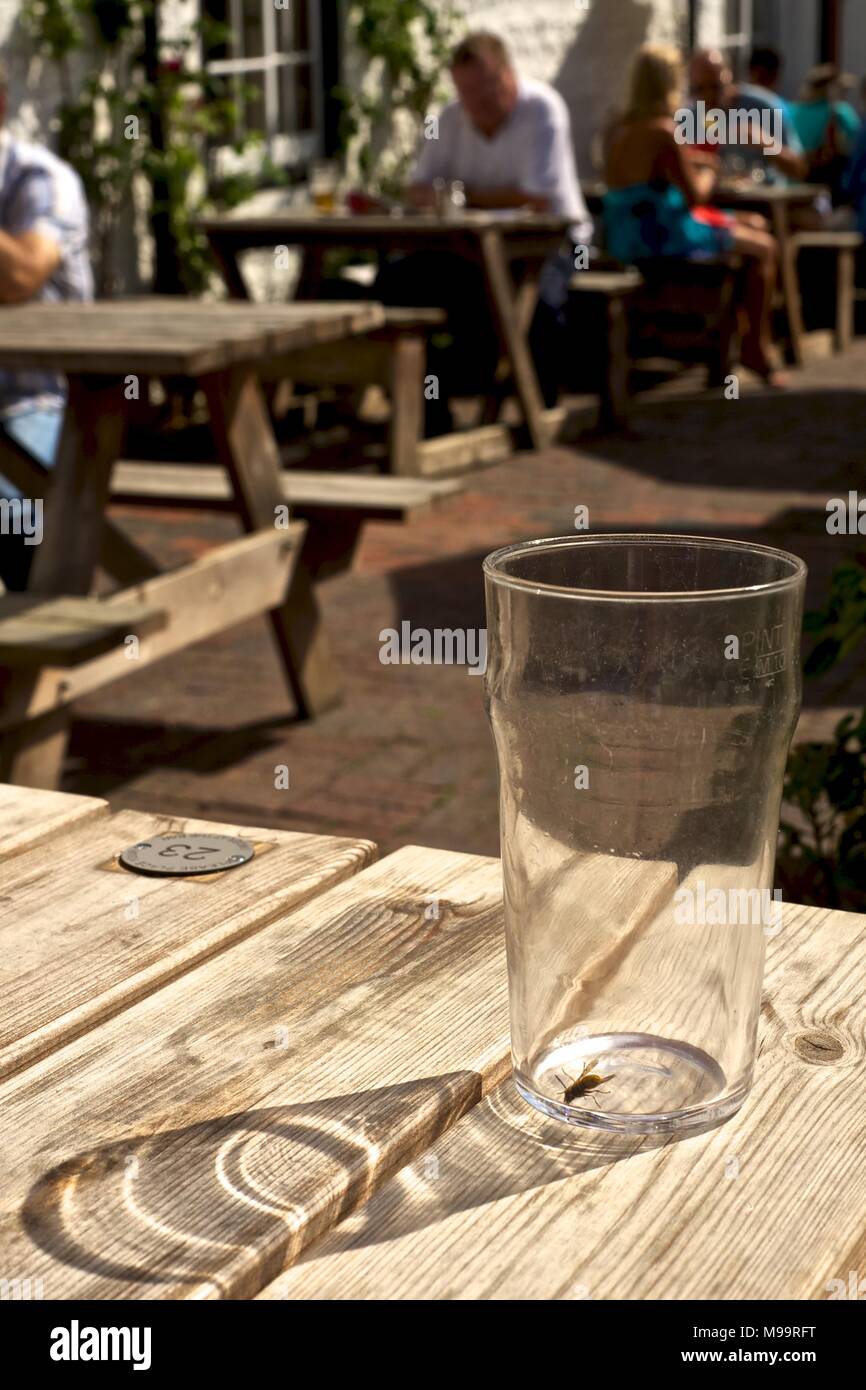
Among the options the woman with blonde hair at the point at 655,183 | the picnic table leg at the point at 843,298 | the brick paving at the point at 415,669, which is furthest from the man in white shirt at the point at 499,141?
the picnic table leg at the point at 843,298

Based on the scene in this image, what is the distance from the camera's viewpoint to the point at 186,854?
4.05 feet

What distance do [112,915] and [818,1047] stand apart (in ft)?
1.47

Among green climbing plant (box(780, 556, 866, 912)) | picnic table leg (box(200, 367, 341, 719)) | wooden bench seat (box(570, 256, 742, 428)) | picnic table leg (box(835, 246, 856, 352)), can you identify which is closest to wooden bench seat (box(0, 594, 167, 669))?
picnic table leg (box(200, 367, 341, 719))

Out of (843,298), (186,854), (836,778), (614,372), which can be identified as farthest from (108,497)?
(843,298)

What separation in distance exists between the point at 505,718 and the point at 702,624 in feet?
0.40

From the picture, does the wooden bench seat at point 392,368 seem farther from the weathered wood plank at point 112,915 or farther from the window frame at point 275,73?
the weathered wood plank at point 112,915

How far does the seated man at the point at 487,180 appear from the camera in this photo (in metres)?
8.20

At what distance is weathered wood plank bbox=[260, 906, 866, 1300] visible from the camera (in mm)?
767

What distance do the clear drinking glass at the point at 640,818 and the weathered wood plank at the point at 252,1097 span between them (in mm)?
70

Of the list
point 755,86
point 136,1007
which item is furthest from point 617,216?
point 136,1007

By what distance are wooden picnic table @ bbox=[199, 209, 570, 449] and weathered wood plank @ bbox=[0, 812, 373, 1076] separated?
628 centimetres

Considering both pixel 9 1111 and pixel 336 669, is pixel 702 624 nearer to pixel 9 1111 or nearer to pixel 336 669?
pixel 9 1111

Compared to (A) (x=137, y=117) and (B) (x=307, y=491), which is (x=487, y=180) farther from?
(B) (x=307, y=491)

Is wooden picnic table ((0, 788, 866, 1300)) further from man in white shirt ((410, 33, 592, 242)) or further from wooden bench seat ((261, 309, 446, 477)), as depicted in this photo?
man in white shirt ((410, 33, 592, 242))
